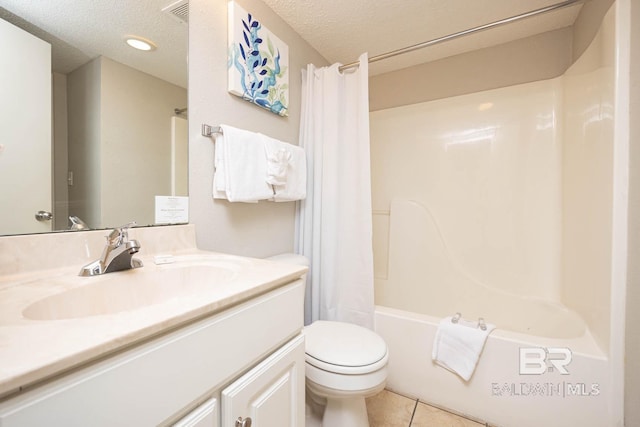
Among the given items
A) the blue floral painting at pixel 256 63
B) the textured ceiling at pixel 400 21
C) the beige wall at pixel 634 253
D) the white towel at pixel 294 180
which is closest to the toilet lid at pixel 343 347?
the white towel at pixel 294 180

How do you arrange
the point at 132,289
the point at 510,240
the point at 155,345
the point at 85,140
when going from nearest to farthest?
the point at 155,345 < the point at 132,289 < the point at 85,140 < the point at 510,240

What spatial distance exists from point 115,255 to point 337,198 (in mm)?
1104

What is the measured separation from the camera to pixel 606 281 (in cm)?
112

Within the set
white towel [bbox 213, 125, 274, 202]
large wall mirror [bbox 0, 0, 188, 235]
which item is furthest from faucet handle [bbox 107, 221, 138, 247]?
white towel [bbox 213, 125, 274, 202]

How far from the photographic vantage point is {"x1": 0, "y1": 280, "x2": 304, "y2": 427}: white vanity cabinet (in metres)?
0.36

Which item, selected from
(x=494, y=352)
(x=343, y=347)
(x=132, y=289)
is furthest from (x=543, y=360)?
(x=132, y=289)

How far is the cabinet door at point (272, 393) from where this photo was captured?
0.61 meters

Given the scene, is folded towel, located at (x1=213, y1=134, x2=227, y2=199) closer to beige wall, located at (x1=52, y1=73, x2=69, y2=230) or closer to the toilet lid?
beige wall, located at (x1=52, y1=73, x2=69, y2=230)

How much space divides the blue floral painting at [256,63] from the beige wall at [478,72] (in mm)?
1056

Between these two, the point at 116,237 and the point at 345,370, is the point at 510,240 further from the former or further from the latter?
the point at 116,237

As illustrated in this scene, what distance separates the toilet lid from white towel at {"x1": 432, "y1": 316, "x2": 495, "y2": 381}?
0.37 meters

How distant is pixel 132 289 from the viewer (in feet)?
2.51

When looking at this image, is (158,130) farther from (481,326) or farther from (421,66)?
(421,66)

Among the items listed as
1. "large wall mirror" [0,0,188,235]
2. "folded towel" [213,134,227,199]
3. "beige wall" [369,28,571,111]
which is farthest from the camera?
"beige wall" [369,28,571,111]
